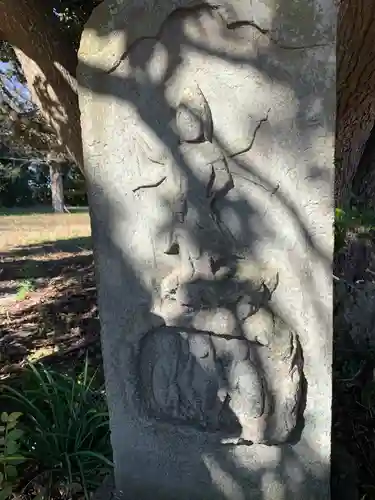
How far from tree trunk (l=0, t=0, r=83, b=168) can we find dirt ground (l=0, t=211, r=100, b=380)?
170 centimetres

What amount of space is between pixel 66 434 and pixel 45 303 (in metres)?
3.37

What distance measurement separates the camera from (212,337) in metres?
1.81

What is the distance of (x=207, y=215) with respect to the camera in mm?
1726

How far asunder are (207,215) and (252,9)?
24.5 inches

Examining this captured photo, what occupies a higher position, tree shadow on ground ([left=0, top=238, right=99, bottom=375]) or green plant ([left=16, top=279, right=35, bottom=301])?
green plant ([left=16, top=279, right=35, bottom=301])

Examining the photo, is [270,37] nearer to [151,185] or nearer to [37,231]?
[151,185]

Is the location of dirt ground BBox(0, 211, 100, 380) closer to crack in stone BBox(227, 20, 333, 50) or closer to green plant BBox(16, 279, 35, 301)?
green plant BBox(16, 279, 35, 301)

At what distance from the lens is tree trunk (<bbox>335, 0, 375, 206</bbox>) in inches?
110

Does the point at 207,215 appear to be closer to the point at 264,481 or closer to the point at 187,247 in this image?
the point at 187,247

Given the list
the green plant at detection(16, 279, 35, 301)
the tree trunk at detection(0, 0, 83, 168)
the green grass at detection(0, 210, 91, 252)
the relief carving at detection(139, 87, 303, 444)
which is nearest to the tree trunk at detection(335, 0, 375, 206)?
the relief carving at detection(139, 87, 303, 444)

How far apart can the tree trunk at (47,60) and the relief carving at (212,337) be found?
1.79 meters

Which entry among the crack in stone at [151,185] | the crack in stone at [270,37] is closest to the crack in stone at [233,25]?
the crack in stone at [270,37]

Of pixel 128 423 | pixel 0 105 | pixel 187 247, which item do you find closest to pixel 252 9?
pixel 187 247

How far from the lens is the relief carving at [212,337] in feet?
5.57
